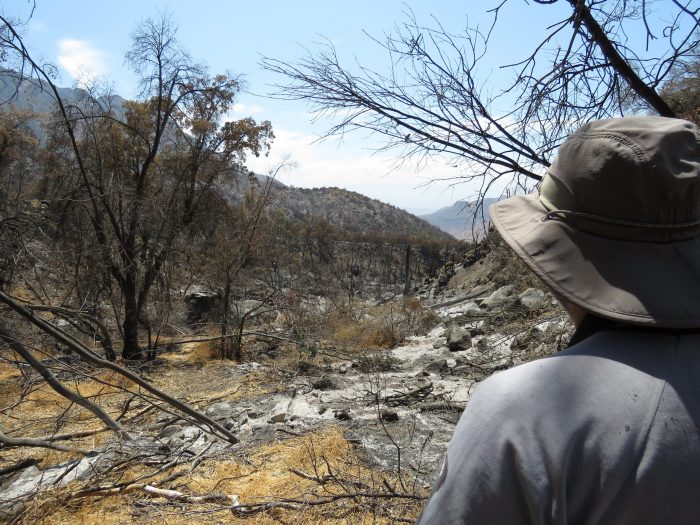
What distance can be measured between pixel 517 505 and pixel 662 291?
41 centimetres

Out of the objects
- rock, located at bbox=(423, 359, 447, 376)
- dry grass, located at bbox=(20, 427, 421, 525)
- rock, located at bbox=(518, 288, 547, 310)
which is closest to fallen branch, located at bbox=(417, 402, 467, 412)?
dry grass, located at bbox=(20, 427, 421, 525)

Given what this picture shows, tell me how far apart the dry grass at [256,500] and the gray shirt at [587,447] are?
8.31 feet

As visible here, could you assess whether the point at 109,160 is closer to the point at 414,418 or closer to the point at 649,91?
the point at 414,418

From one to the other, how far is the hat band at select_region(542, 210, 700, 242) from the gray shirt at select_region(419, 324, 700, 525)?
0.20 m

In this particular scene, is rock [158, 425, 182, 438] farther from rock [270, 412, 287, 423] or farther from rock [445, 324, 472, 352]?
rock [445, 324, 472, 352]

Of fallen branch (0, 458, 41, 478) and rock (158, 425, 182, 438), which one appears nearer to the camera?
fallen branch (0, 458, 41, 478)

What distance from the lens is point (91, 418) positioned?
5684mm

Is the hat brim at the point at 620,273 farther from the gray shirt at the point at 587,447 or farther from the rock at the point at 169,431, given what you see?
the rock at the point at 169,431

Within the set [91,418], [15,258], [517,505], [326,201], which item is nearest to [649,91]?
[517,505]

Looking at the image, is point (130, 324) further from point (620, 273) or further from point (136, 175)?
point (620, 273)

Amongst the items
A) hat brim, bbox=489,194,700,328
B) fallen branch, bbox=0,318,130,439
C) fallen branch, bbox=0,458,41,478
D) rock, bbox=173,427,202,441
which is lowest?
rock, bbox=173,427,202,441

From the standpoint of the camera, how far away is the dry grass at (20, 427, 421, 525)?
3.03 metres

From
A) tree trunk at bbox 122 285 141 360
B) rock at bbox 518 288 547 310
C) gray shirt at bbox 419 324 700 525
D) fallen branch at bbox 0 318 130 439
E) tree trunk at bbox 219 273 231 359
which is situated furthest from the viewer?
tree trunk at bbox 219 273 231 359

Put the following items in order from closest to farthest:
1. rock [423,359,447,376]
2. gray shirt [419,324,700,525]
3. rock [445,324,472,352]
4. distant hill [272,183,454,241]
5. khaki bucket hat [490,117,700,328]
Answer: gray shirt [419,324,700,525] → khaki bucket hat [490,117,700,328] → rock [423,359,447,376] → rock [445,324,472,352] → distant hill [272,183,454,241]
